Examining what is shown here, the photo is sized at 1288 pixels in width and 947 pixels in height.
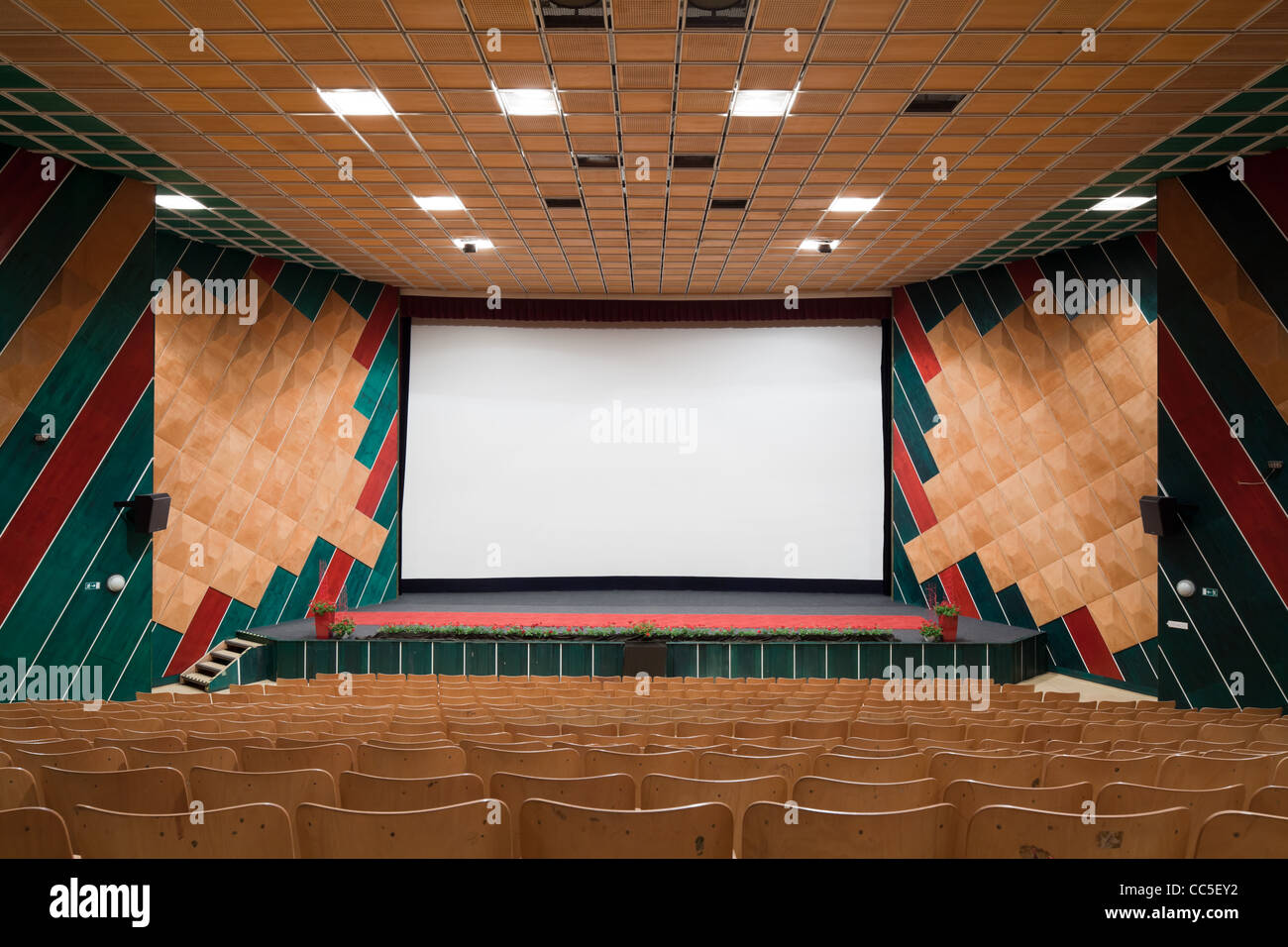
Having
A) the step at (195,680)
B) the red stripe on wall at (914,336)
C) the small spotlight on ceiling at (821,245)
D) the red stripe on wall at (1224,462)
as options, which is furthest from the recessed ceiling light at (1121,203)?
the step at (195,680)

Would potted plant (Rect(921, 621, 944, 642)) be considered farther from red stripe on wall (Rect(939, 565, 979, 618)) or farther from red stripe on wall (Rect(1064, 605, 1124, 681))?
red stripe on wall (Rect(939, 565, 979, 618))

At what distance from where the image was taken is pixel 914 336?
16.5 metres

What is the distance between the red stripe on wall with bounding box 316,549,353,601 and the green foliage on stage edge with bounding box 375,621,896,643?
3.05m

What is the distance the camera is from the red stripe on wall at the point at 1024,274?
556 inches

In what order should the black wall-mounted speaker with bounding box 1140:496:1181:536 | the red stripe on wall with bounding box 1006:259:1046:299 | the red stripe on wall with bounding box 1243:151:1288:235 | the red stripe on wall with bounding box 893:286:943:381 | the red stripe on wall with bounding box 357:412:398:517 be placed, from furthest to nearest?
the red stripe on wall with bounding box 357:412:398:517 < the red stripe on wall with bounding box 893:286:943:381 < the red stripe on wall with bounding box 1006:259:1046:299 < the black wall-mounted speaker with bounding box 1140:496:1181:536 < the red stripe on wall with bounding box 1243:151:1288:235

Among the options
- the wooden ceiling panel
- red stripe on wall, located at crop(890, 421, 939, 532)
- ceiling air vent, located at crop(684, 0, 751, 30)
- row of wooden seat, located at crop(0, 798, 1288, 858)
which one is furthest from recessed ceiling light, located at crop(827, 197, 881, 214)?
row of wooden seat, located at crop(0, 798, 1288, 858)

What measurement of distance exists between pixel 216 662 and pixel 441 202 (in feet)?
26.4

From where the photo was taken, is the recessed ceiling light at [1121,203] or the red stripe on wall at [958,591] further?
the red stripe on wall at [958,591]

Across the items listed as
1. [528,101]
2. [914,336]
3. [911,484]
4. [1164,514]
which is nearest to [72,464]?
[528,101]

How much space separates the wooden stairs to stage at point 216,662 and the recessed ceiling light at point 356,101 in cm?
840

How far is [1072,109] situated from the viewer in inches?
328

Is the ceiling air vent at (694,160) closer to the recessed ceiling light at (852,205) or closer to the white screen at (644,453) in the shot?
the recessed ceiling light at (852,205)

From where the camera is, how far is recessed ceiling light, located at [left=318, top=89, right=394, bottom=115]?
26.5 ft
